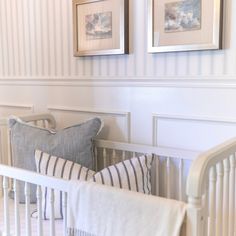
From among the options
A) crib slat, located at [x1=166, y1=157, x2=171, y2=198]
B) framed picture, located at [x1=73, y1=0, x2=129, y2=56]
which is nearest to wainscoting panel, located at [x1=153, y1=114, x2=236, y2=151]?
crib slat, located at [x1=166, y1=157, x2=171, y2=198]

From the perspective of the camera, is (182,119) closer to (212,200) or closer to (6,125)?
(212,200)

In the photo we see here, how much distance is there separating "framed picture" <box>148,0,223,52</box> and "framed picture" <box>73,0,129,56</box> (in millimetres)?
168

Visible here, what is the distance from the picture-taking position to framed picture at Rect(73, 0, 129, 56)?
195 centimetres

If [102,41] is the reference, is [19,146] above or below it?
below

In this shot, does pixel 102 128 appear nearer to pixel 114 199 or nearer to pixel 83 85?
pixel 83 85

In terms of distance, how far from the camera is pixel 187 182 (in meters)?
1.04

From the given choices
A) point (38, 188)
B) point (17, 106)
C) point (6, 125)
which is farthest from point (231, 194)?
point (17, 106)

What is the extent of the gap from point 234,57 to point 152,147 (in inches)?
23.5

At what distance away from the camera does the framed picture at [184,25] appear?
1.65 meters

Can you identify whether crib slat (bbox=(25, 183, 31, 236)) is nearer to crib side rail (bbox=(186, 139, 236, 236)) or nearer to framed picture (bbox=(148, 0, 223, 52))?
crib side rail (bbox=(186, 139, 236, 236))

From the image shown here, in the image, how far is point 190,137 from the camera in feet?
5.97

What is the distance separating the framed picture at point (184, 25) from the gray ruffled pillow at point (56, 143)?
1.83 feet

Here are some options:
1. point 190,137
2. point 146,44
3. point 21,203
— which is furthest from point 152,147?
point 21,203

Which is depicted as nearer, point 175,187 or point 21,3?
point 175,187
